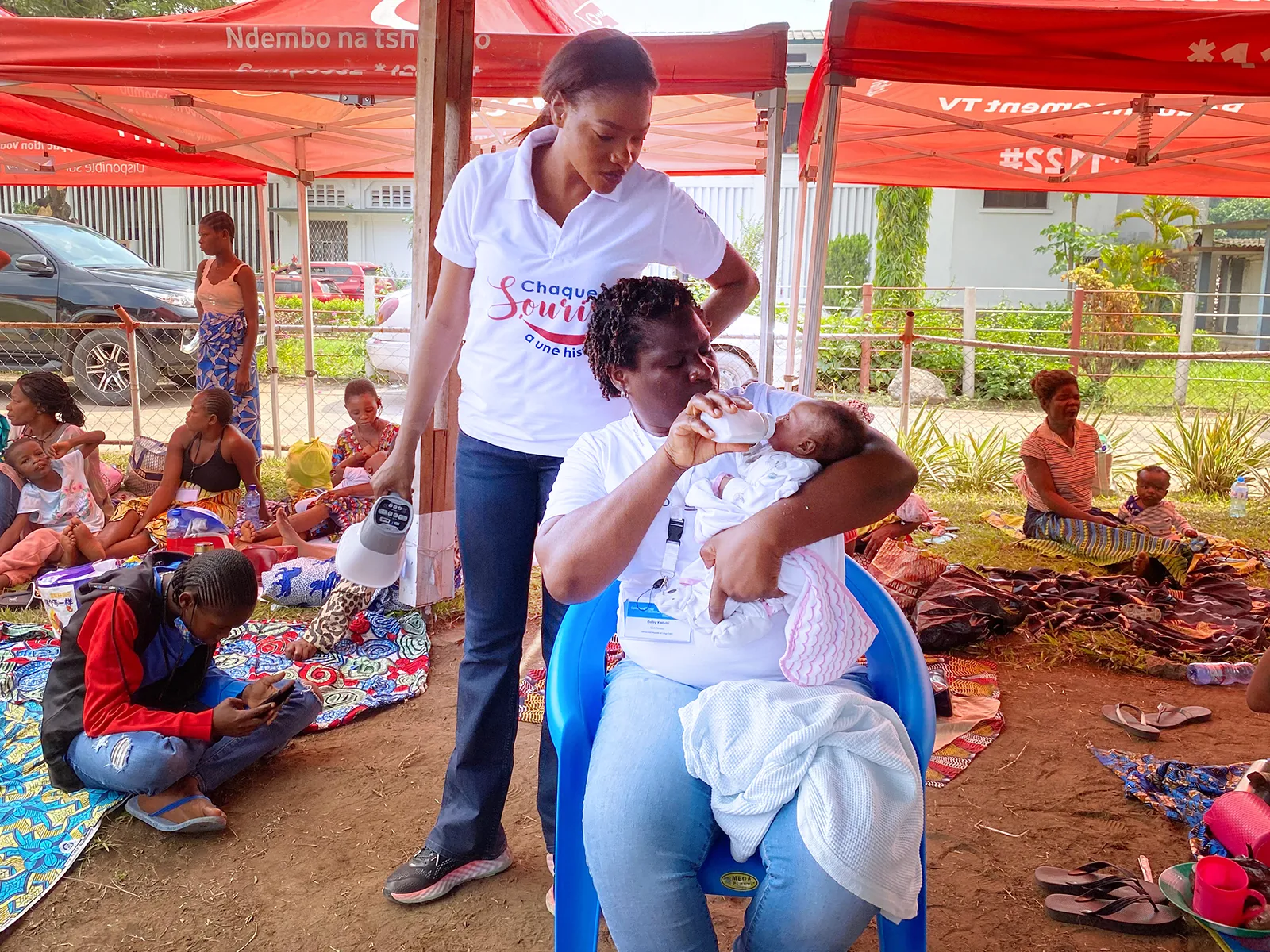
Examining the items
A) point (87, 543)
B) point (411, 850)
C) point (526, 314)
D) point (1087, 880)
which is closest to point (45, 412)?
point (87, 543)

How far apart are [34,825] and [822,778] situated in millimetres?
2392

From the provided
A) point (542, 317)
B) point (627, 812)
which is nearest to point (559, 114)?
point (542, 317)

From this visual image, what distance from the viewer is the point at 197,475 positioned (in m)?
5.43

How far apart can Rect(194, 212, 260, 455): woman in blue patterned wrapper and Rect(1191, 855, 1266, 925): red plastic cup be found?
20.2ft

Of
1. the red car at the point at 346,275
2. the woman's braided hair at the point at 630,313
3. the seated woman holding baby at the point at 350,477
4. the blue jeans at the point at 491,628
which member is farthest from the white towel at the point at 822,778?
the red car at the point at 346,275

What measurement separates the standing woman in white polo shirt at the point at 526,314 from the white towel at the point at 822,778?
0.79m

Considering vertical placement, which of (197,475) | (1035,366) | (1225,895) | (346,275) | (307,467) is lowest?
(1225,895)

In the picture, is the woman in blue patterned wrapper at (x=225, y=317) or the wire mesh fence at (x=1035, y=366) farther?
the wire mesh fence at (x=1035, y=366)

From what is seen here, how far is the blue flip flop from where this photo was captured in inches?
108

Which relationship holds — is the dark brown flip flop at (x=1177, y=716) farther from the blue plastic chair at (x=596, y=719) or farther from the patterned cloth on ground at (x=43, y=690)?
the patterned cloth on ground at (x=43, y=690)

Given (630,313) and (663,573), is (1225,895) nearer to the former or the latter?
(663,573)

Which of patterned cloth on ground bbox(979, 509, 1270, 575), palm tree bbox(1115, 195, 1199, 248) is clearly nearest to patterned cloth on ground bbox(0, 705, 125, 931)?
patterned cloth on ground bbox(979, 509, 1270, 575)

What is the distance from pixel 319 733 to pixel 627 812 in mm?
2249

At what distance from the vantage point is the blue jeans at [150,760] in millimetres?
2729
